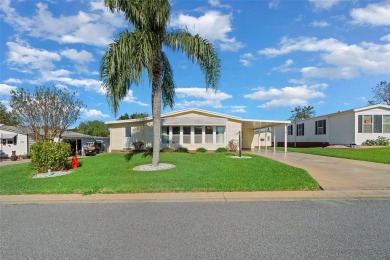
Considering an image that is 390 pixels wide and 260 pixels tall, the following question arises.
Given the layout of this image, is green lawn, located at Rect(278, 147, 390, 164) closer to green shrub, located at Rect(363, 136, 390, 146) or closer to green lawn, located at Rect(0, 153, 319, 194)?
green shrub, located at Rect(363, 136, 390, 146)

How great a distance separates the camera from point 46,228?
18.0 feet

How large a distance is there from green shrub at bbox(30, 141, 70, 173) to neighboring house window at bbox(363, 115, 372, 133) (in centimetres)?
2503

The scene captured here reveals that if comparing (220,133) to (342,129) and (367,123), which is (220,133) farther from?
(367,123)

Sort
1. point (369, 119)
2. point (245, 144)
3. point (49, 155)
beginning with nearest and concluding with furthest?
point (49, 155)
point (369, 119)
point (245, 144)

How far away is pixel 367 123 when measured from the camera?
86.1 feet

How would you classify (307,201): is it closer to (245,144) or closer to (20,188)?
(20,188)

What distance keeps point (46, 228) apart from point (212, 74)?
9.45 m

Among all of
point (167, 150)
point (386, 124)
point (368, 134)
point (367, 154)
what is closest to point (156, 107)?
point (167, 150)

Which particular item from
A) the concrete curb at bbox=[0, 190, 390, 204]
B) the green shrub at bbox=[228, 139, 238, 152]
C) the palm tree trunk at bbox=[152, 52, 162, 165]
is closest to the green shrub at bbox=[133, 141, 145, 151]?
the green shrub at bbox=[228, 139, 238, 152]

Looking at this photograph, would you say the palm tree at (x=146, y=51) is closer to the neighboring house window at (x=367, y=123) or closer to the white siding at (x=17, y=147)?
the neighboring house window at (x=367, y=123)

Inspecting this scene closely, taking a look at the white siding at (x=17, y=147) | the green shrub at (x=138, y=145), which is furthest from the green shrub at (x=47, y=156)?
Answer: the white siding at (x=17, y=147)

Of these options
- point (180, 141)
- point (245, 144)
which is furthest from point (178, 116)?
point (245, 144)

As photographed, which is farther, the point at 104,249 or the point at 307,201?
the point at 307,201

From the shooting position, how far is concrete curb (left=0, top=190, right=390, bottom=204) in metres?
7.91
